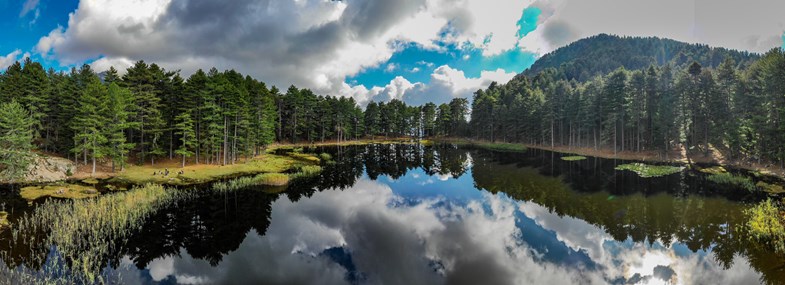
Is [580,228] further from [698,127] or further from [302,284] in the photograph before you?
[698,127]

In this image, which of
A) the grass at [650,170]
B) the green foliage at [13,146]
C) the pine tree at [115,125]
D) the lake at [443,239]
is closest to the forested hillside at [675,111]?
the grass at [650,170]

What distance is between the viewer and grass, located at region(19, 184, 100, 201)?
26578 mm

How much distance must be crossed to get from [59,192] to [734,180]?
2679 inches

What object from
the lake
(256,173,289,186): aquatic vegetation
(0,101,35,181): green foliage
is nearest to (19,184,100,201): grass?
the lake

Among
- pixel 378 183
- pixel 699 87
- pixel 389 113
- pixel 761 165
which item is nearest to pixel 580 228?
pixel 378 183

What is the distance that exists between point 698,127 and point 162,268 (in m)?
81.3

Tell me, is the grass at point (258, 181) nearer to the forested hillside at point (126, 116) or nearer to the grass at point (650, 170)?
the forested hillside at point (126, 116)

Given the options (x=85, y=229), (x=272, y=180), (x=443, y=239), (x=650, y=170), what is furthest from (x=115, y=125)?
(x=650, y=170)

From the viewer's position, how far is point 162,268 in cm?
1433

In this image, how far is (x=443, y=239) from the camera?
18.5 meters

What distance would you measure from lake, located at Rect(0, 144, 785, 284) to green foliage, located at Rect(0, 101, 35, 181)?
30.3 feet

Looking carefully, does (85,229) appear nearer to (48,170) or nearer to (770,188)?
(48,170)

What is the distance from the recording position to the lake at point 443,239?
13938 millimetres

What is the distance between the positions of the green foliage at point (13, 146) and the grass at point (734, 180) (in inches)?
2927
